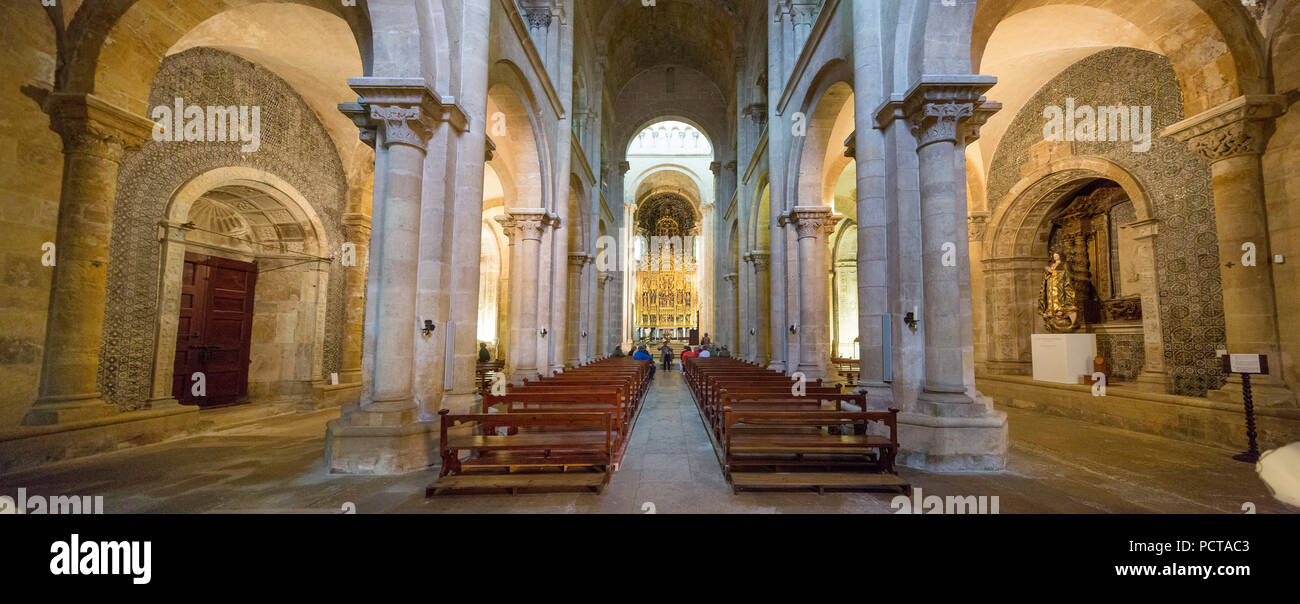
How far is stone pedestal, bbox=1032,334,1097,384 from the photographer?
9.99 m

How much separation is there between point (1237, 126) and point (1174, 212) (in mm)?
2369

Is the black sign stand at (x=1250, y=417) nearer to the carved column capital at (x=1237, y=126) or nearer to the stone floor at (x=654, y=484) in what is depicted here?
the stone floor at (x=654, y=484)

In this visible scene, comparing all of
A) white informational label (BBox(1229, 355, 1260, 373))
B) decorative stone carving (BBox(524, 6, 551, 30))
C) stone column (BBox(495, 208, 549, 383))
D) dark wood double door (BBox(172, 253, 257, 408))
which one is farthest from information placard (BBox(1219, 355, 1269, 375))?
dark wood double door (BBox(172, 253, 257, 408))

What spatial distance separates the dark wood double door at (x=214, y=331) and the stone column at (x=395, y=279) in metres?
6.99

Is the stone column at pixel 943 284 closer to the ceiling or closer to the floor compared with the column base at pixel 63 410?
closer to the ceiling

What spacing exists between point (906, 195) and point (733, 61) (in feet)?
53.4

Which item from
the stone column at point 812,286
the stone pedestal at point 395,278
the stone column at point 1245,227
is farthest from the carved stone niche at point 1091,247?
the stone pedestal at point 395,278

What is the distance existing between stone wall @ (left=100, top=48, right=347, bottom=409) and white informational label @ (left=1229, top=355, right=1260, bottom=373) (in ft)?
50.7

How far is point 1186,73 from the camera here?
7.48m

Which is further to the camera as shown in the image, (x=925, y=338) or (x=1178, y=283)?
(x=1178, y=283)

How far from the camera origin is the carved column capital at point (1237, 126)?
6566 mm

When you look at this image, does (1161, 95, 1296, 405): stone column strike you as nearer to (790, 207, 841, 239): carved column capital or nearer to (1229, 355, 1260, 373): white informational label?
(1229, 355, 1260, 373): white informational label
